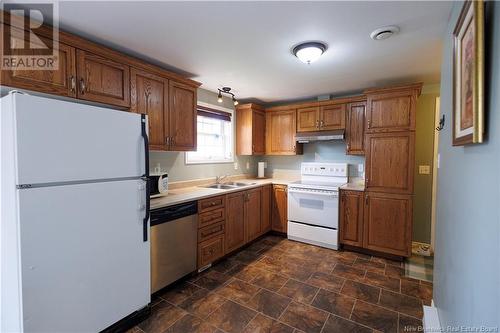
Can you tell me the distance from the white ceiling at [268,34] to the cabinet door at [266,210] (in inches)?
70.5

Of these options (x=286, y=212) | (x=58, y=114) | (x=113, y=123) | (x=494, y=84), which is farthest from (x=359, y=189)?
(x=58, y=114)

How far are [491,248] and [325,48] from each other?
77.0 inches

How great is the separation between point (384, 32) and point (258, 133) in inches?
103

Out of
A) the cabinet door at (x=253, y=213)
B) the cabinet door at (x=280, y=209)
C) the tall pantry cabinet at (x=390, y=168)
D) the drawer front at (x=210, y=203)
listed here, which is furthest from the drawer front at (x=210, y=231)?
the tall pantry cabinet at (x=390, y=168)

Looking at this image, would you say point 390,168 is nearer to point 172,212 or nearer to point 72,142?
point 172,212

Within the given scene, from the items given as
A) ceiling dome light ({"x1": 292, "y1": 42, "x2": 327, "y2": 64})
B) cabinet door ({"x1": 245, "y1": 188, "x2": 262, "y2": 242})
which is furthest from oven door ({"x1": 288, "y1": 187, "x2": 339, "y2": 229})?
ceiling dome light ({"x1": 292, "y1": 42, "x2": 327, "y2": 64})

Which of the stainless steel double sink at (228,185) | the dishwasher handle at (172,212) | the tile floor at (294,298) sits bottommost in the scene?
the tile floor at (294,298)

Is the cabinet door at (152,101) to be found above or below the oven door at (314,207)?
above

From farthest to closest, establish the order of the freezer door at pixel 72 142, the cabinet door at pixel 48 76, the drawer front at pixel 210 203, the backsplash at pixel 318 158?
the backsplash at pixel 318 158 → the drawer front at pixel 210 203 → the cabinet door at pixel 48 76 → the freezer door at pixel 72 142

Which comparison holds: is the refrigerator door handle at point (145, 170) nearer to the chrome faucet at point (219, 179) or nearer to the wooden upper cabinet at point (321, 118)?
the chrome faucet at point (219, 179)

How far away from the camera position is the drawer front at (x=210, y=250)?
2.70 metres

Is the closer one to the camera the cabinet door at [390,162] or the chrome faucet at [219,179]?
the cabinet door at [390,162]

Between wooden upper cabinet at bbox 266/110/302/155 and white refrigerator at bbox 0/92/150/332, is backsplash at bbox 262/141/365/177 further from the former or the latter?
white refrigerator at bbox 0/92/150/332

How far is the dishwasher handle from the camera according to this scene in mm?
2171
